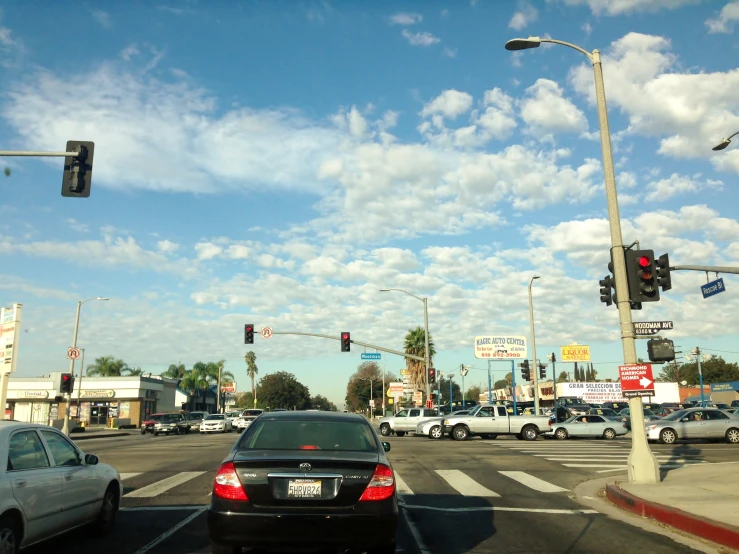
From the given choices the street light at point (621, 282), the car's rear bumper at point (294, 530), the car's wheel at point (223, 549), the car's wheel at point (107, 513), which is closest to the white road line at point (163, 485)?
the car's wheel at point (107, 513)

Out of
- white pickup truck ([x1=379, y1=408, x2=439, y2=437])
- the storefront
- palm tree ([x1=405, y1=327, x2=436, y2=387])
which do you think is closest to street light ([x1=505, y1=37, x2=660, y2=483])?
white pickup truck ([x1=379, y1=408, x2=439, y2=437])

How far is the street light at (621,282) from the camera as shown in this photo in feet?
40.0

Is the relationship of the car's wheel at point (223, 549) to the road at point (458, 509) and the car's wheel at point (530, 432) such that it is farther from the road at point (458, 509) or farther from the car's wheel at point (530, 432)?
the car's wheel at point (530, 432)

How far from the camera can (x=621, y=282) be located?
13.4 metres

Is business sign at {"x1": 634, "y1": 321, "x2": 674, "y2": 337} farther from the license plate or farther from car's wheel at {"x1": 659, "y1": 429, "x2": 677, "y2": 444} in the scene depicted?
car's wheel at {"x1": 659, "y1": 429, "x2": 677, "y2": 444}

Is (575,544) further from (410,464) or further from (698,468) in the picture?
(410,464)

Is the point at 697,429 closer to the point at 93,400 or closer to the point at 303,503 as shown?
the point at 303,503

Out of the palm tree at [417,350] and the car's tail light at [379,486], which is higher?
the palm tree at [417,350]

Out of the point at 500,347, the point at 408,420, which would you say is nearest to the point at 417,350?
the point at 500,347

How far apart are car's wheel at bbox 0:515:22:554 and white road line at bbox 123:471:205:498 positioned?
5.59 meters

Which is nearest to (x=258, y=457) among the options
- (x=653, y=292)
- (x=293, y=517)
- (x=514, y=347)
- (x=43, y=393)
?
(x=293, y=517)

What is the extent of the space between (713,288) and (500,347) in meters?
29.9

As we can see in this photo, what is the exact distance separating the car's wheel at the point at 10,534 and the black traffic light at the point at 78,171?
919 cm

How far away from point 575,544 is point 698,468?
8.70 metres
